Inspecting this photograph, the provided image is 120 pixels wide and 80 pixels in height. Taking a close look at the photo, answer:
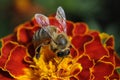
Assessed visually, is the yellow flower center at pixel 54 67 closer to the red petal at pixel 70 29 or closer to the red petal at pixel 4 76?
the red petal at pixel 4 76

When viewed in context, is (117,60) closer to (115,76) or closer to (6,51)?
(115,76)

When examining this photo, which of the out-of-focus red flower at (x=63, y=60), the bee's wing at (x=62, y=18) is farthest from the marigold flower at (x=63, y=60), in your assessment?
the bee's wing at (x=62, y=18)

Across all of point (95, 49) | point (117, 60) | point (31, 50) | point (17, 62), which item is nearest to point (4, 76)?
point (17, 62)

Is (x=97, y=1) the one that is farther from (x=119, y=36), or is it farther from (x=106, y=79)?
(x=106, y=79)

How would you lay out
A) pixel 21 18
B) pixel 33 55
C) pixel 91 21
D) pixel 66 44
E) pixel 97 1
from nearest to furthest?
pixel 66 44 < pixel 33 55 < pixel 91 21 < pixel 97 1 < pixel 21 18

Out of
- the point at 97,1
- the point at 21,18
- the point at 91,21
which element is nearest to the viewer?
the point at 91,21

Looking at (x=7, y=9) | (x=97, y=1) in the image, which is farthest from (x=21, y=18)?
(x=97, y=1)
